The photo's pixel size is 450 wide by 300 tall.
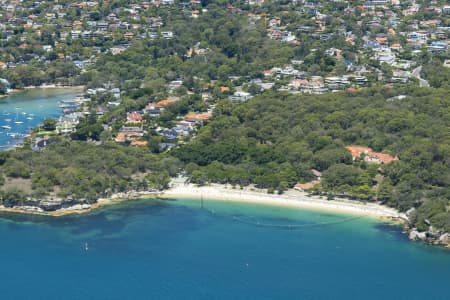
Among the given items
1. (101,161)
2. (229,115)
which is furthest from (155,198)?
(229,115)

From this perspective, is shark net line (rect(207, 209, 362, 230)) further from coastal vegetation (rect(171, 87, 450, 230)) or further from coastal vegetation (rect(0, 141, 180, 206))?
coastal vegetation (rect(0, 141, 180, 206))

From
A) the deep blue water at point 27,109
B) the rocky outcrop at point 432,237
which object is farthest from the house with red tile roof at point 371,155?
the deep blue water at point 27,109

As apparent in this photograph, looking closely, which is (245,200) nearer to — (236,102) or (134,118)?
(134,118)

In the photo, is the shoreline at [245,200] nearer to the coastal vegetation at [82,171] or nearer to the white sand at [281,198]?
the white sand at [281,198]

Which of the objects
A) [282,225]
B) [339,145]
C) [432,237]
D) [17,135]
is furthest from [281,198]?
[17,135]

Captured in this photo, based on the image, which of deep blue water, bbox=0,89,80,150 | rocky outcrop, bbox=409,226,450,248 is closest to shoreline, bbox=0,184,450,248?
rocky outcrop, bbox=409,226,450,248
